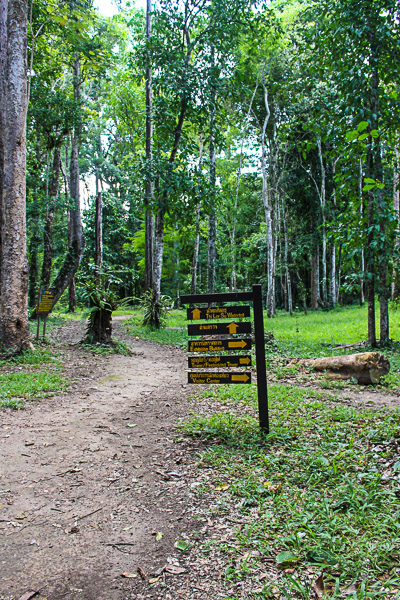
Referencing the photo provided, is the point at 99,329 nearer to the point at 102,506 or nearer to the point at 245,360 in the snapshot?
the point at 245,360

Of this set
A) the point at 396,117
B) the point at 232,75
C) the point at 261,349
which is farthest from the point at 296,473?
the point at 232,75

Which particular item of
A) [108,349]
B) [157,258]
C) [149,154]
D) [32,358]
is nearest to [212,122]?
[149,154]

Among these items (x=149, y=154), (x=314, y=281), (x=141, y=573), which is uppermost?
(x=149, y=154)

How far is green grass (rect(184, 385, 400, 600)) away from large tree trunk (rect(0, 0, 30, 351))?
4.63 metres

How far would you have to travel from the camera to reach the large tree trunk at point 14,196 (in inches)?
312

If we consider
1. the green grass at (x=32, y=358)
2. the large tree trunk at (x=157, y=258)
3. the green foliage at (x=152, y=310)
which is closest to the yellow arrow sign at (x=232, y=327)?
the green grass at (x=32, y=358)

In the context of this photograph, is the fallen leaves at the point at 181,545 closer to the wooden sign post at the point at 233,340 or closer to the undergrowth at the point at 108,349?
the wooden sign post at the point at 233,340

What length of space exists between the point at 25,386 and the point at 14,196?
4028 mm

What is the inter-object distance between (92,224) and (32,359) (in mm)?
23682

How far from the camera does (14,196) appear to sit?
798 cm

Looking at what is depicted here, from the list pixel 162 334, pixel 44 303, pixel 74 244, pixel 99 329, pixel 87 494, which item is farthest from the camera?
pixel 74 244

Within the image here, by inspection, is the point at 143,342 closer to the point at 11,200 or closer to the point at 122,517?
the point at 11,200

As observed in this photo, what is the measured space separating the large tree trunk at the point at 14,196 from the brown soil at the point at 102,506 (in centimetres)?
269

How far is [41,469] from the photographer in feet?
12.4
